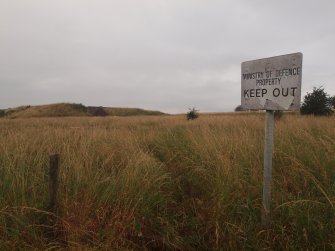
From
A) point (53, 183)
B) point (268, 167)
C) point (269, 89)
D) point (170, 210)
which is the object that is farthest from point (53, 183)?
point (269, 89)

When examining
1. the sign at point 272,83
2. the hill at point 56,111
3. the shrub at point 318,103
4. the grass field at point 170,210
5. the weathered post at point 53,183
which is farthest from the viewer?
the hill at point 56,111

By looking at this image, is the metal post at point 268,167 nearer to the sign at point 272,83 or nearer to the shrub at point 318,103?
the sign at point 272,83

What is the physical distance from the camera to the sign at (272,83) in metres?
2.66

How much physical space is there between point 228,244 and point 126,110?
55.0 m

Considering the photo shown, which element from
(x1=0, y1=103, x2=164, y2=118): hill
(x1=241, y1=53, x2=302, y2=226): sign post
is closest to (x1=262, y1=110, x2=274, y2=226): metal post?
(x1=241, y1=53, x2=302, y2=226): sign post

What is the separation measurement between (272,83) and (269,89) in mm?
66

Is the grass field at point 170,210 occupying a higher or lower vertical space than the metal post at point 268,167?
lower

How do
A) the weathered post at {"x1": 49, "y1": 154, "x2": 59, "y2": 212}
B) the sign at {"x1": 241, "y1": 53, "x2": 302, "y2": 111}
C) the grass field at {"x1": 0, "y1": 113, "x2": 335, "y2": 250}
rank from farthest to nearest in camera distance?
the weathered post at {"x1": 49, "y1": 154, "x2": 59, "y2": 212}, the sign at {"x1": 241, "y1": 53, "x2": 302, "y2": 111}, the grass field at {"x1": 0, "y1": 113, "x2": 335, "y2": 250}

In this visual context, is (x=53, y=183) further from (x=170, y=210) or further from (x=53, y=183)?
(x=170, y=210)

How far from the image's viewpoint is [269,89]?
9.46ft

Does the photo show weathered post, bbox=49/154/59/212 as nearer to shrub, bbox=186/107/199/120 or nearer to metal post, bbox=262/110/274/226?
metal post, bbox=262/110/274/226

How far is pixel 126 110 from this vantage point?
56719 mm

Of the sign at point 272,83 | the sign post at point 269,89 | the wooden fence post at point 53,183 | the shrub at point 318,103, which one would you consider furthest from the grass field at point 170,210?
the shrub at point 318,103

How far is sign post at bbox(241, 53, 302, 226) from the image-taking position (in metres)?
2.67
